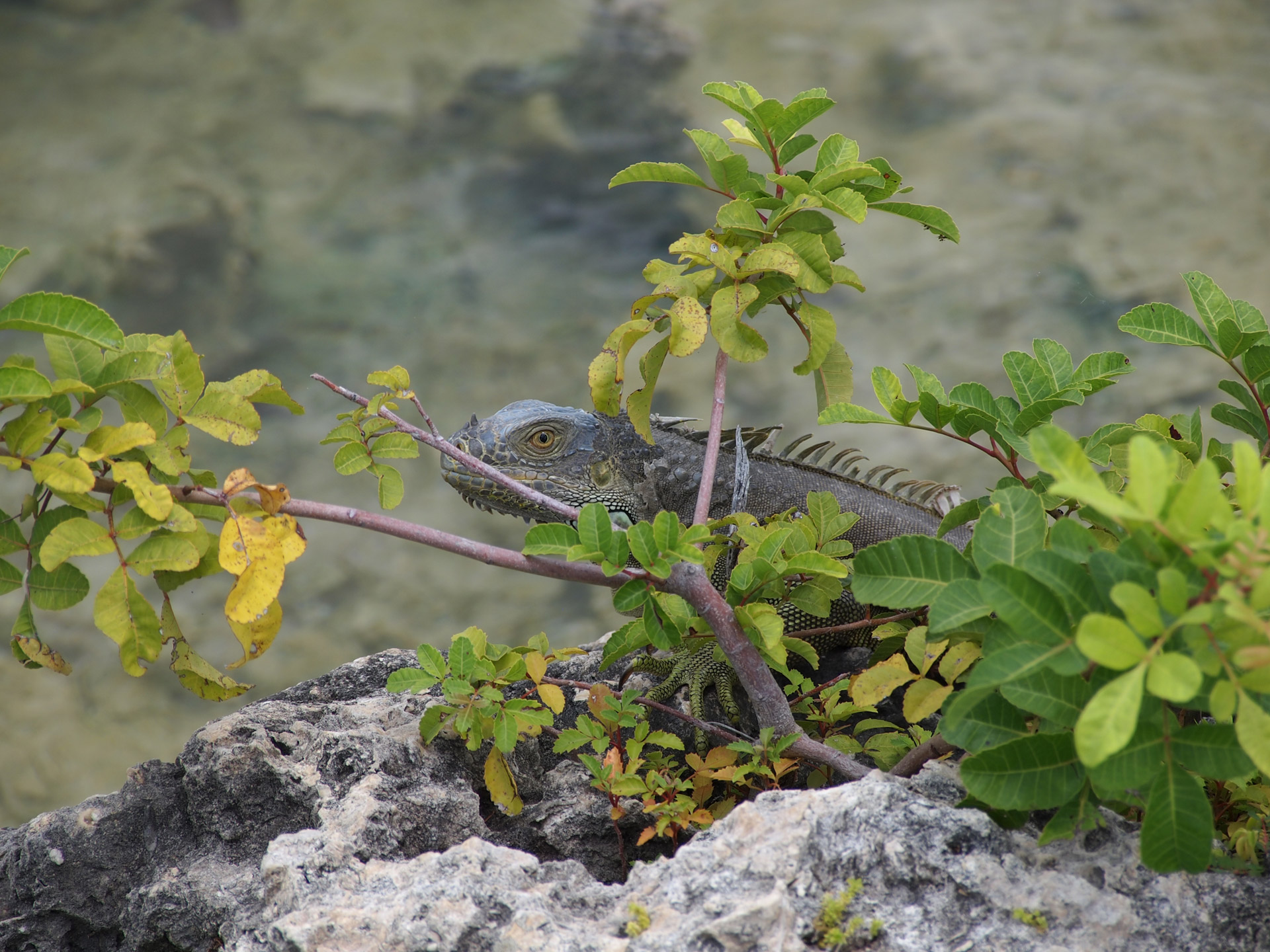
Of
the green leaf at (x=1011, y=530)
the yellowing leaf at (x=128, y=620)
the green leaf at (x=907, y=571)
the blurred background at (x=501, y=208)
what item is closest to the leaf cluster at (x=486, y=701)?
the yellowing leaf at (x=128, y=620)

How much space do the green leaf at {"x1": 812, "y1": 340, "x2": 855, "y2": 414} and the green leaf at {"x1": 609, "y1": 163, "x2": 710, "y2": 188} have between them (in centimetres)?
34

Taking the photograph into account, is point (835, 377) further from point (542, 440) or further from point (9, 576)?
point (9, 576)

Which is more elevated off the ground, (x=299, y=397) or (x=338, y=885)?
(x=338, y=885)

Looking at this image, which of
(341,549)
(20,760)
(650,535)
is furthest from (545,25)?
(650,535)

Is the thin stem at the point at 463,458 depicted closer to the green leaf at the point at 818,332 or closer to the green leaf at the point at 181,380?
the green leaf at the point at 181,380

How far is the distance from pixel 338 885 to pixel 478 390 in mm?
4978

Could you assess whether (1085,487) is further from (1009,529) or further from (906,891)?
(906,891)

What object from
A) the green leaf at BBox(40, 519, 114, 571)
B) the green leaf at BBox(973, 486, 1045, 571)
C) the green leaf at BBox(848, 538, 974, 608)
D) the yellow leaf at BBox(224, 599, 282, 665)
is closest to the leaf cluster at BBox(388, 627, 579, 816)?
the yellow leaf at BBox(224, 599, 282, 665)

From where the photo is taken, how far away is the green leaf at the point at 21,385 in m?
1.08

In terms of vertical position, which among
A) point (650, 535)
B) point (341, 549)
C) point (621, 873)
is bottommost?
point (341, 549)

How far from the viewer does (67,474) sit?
3.58 feet

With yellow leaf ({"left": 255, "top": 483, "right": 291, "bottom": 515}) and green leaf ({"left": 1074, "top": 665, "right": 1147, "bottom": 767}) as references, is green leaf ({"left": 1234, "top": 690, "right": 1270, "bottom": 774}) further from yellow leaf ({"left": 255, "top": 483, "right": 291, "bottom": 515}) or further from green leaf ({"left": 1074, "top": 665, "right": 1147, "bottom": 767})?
yellow leaf ({"left": 255, "top": 483, "right": 291, "bottom": 515})

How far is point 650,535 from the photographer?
1153 mm

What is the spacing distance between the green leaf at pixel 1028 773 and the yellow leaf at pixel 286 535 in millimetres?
798
